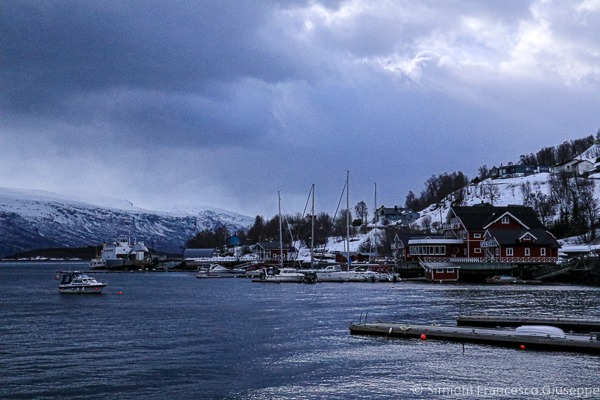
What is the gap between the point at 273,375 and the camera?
3123 cm

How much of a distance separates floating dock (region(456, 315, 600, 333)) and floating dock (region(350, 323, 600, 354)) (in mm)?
5630

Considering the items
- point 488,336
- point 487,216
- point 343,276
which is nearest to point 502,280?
point 487,216

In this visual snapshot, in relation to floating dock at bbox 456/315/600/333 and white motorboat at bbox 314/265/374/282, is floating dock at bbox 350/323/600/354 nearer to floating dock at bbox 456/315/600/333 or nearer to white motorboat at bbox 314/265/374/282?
floating dock at bbox 456/315/600/333

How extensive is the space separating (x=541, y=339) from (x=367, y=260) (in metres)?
140

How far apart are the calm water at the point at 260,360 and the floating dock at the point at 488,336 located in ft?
2.81

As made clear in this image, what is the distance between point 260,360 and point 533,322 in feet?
71.8

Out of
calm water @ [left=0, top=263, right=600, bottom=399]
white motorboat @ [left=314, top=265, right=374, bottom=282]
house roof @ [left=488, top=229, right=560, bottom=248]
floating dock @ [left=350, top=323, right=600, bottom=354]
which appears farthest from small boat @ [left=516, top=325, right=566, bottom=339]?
house roof @ [left=488, top=229, right=560, bottom=248]


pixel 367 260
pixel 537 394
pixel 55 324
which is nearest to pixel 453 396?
pixel 537 394

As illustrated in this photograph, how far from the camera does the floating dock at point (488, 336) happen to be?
3578 centimetres

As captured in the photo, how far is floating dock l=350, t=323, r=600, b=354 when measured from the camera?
35.8 meters

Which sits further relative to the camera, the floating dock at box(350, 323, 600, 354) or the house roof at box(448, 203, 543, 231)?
the house roof at box(448, 203, 543, 231)

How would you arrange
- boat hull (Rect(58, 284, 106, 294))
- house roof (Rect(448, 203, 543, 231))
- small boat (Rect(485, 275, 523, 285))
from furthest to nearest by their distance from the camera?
house roof (Rect(448, 203, 543, 231)) → small boat (Rect(485, 275, 523, 285)) → boat hull (Rect(58, 284, 106, 294))

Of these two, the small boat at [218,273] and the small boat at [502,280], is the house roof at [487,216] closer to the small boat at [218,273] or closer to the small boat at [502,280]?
the small boat at [502,280]

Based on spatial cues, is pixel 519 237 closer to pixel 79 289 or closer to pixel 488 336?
pixel 79 289
